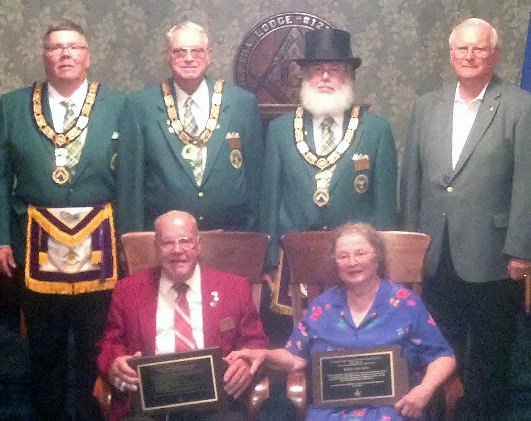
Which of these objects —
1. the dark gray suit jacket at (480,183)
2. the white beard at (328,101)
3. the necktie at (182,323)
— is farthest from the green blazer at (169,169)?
the dark gray suit jacket at (480,183)

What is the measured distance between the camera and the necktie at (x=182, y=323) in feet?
8.23

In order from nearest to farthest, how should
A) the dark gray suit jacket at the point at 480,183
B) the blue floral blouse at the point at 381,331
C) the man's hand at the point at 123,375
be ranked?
1. the man's hand at the point at 123,375
2. the blue floral blouse at the point at 381,331
3. the dark gray suit jacket at the point at 480,183

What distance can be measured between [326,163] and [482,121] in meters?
0.58

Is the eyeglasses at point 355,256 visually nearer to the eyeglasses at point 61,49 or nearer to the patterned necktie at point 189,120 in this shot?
the patterned necktie at point 189,120

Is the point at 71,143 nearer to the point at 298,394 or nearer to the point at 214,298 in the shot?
the point at 214,298

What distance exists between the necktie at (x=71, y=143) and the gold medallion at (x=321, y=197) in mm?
878

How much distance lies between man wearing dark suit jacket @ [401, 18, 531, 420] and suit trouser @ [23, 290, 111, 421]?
122 cm

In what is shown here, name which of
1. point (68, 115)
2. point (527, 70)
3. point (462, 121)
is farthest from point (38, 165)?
point (527, 70)

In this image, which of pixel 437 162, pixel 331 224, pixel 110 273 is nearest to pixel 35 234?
pixel 110 273

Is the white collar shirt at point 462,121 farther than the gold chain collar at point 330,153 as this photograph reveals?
No

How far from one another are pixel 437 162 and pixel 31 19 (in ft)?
8.42

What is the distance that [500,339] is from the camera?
3.01 meters

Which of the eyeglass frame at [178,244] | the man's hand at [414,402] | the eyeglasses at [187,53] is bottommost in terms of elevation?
the man's hand at [414,402]

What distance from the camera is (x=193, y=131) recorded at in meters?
3.13
